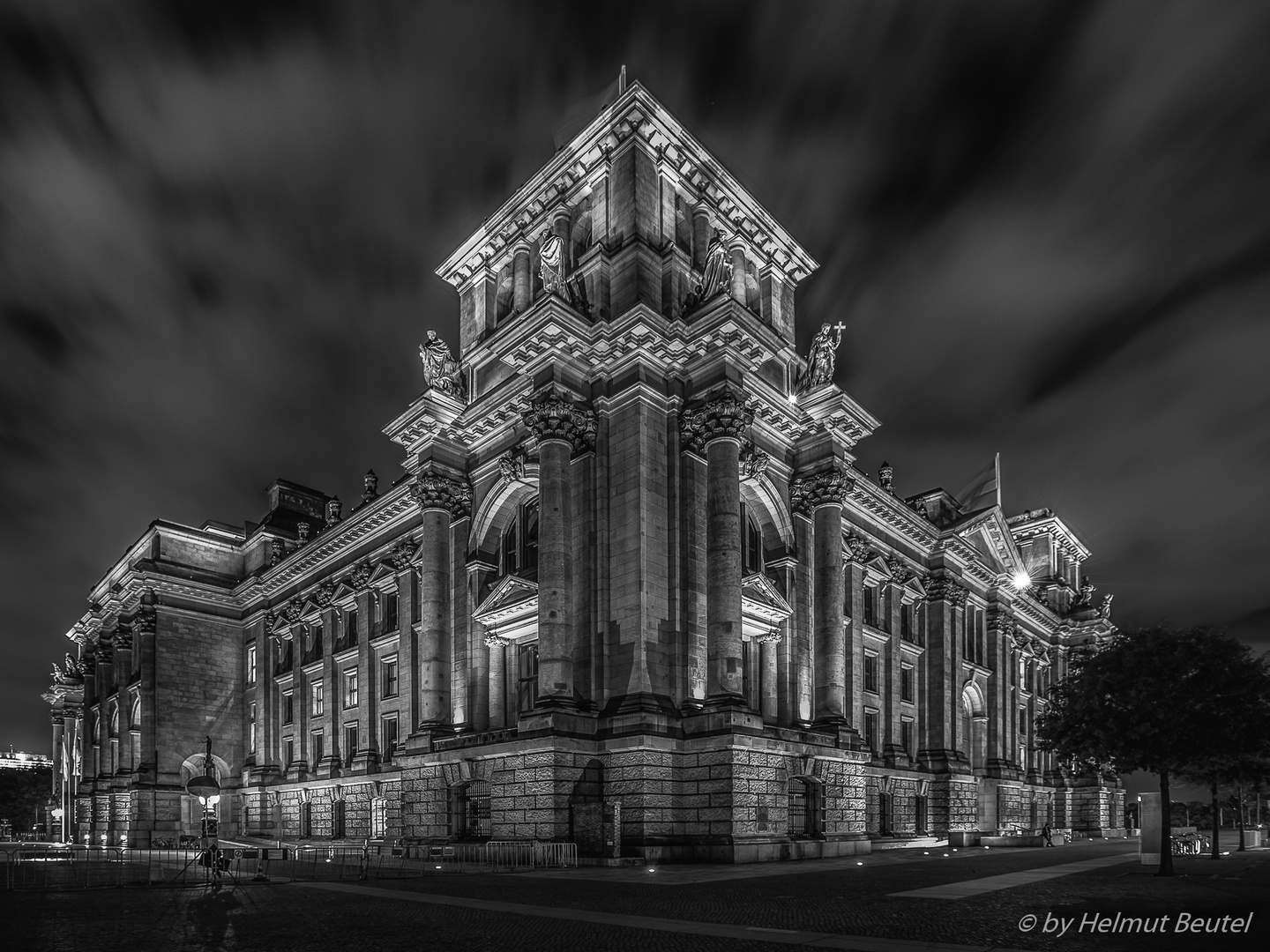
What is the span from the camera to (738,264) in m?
45.0

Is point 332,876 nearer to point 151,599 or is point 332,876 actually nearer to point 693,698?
point 693,698

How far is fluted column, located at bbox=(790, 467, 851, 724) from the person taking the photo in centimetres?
4000

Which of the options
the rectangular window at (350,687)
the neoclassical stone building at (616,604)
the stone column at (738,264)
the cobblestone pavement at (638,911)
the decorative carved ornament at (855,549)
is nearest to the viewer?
the cobblestone pavement at (638,911)

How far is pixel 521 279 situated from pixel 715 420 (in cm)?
1498

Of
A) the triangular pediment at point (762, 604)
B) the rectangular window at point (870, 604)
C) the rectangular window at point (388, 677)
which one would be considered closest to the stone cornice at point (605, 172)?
the triangular pediment at point (762, 604)

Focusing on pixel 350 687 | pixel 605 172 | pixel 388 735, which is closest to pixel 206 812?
pixel 388 735

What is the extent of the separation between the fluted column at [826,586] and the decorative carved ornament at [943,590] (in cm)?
1886

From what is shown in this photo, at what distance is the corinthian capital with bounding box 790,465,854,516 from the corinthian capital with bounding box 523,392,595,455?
11.4m

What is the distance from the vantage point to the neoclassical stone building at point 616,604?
32.8 metres

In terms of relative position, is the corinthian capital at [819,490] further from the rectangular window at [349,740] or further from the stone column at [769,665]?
the rectangular window at [349,740]

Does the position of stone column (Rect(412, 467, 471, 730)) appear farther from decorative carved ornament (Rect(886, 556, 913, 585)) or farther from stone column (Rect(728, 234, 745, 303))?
decorative carved ornament (Rect(886, 556, 913, 585))

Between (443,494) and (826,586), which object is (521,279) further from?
(826,586)

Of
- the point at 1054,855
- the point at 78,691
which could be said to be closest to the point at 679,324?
the point at 1054,855

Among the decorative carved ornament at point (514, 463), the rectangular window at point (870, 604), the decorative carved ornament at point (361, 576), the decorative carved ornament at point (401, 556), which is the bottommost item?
the rectangular window at point (870, 604)
